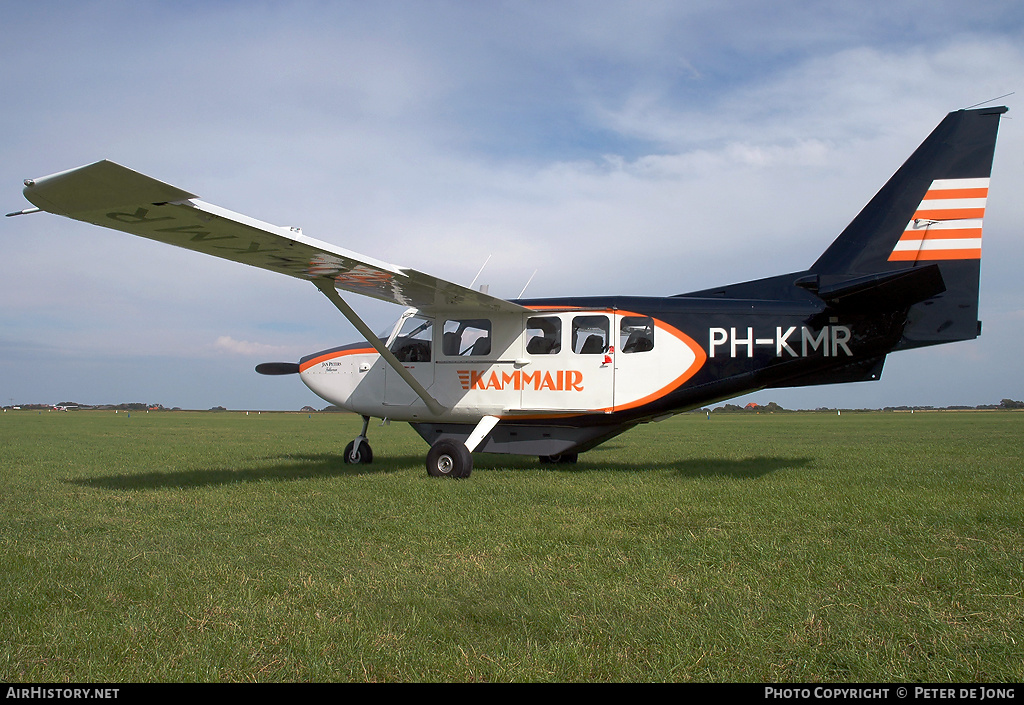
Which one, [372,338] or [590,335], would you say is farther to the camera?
[590,335]

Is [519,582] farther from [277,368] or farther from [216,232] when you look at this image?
[277,368]

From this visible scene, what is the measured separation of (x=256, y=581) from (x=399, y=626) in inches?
54.4

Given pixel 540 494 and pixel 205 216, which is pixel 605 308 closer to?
pixel 540 494

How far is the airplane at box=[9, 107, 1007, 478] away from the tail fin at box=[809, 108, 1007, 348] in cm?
2

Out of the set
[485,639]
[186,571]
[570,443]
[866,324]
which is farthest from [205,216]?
[866,324]

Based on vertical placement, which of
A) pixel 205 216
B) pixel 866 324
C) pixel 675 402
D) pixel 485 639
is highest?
pixel 205 216

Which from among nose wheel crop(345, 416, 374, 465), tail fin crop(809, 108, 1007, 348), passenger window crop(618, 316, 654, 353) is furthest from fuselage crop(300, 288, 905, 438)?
nose wheel crop(345, 416, 374, 465)

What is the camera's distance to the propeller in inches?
552

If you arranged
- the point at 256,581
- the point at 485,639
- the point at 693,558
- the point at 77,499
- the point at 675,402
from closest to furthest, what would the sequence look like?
the point at 485,639 → the point at 256,581 → the point at 693,558 → the point at 77,499 → the point at 675,402

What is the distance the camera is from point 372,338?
1041 centimetres

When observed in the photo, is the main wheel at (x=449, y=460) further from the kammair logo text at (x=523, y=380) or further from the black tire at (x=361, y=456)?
the black tire at (x=361, y=456)

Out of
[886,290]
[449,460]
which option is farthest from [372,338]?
[886,290]

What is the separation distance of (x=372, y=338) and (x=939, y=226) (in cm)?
813

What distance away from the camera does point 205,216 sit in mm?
6980
